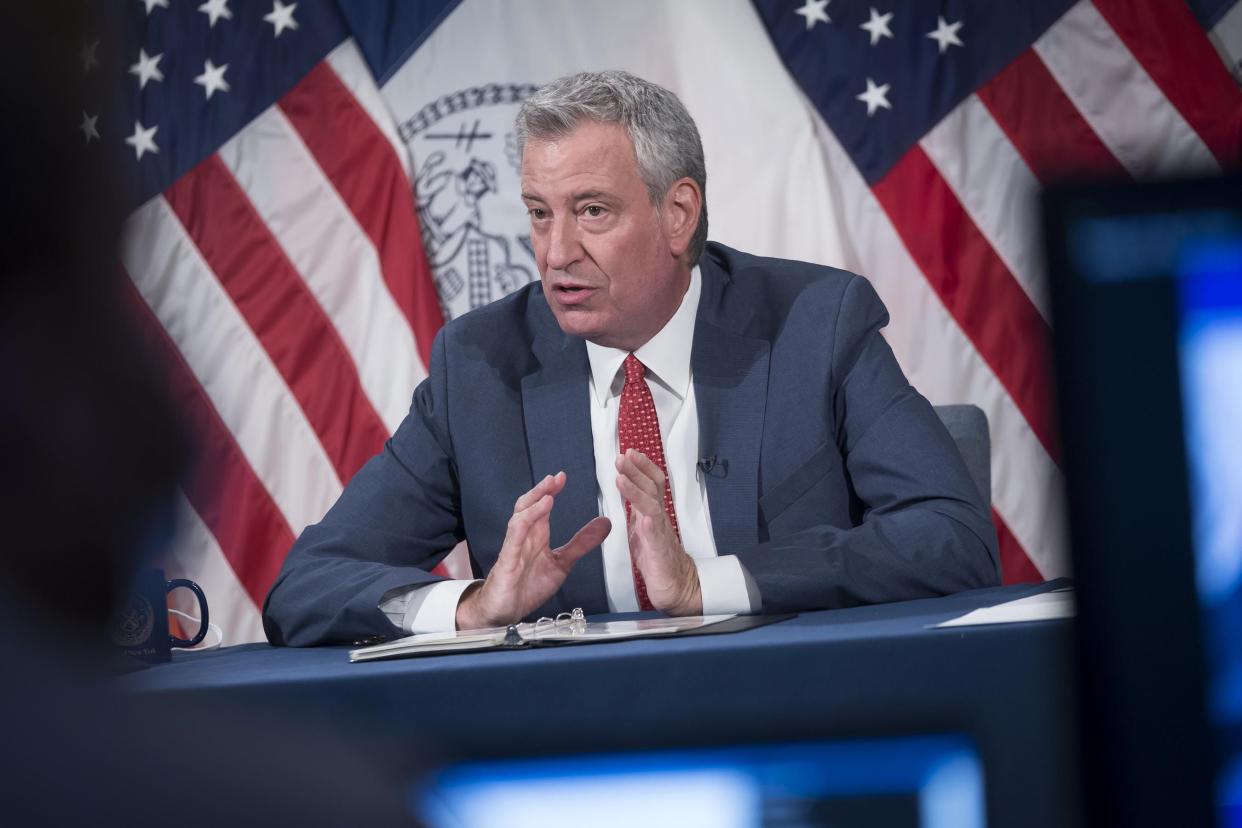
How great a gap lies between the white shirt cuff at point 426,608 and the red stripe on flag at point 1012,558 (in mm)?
2028

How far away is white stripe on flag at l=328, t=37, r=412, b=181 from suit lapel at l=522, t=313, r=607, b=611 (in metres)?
1.53

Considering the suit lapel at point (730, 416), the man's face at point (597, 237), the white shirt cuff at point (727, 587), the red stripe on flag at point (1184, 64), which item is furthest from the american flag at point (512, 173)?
the white shirt cuff at point (727, 587)

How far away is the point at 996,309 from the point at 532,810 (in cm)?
280

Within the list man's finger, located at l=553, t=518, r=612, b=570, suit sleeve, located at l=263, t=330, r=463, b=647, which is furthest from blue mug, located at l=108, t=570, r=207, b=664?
man's finger, located at l=553, t=518, r=612, b=570

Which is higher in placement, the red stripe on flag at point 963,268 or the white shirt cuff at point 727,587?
the red stripe on flag at point 963,268

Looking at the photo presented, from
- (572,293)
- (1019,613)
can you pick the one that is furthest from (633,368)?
(1019,613)

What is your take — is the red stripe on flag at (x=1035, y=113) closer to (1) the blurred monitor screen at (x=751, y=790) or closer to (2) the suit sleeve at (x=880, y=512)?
(2) the suit sleeve at (x=880, y=512)

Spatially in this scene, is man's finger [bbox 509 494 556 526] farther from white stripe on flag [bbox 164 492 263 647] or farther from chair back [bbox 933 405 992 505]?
white stripe on flag [bbox 164 492 263 647]

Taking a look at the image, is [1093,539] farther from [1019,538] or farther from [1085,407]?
[1019,538]

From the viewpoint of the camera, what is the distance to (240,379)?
3.63 meters

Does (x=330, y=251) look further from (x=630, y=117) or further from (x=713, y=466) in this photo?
(x=713, y=466)

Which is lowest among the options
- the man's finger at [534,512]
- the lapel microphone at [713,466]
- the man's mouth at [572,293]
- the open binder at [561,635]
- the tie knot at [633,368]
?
the open binder at [561,635]

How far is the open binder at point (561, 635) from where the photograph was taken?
1.22m

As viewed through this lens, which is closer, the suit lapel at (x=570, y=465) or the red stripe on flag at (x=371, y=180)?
the suit lapel at (x=570, y=465)
